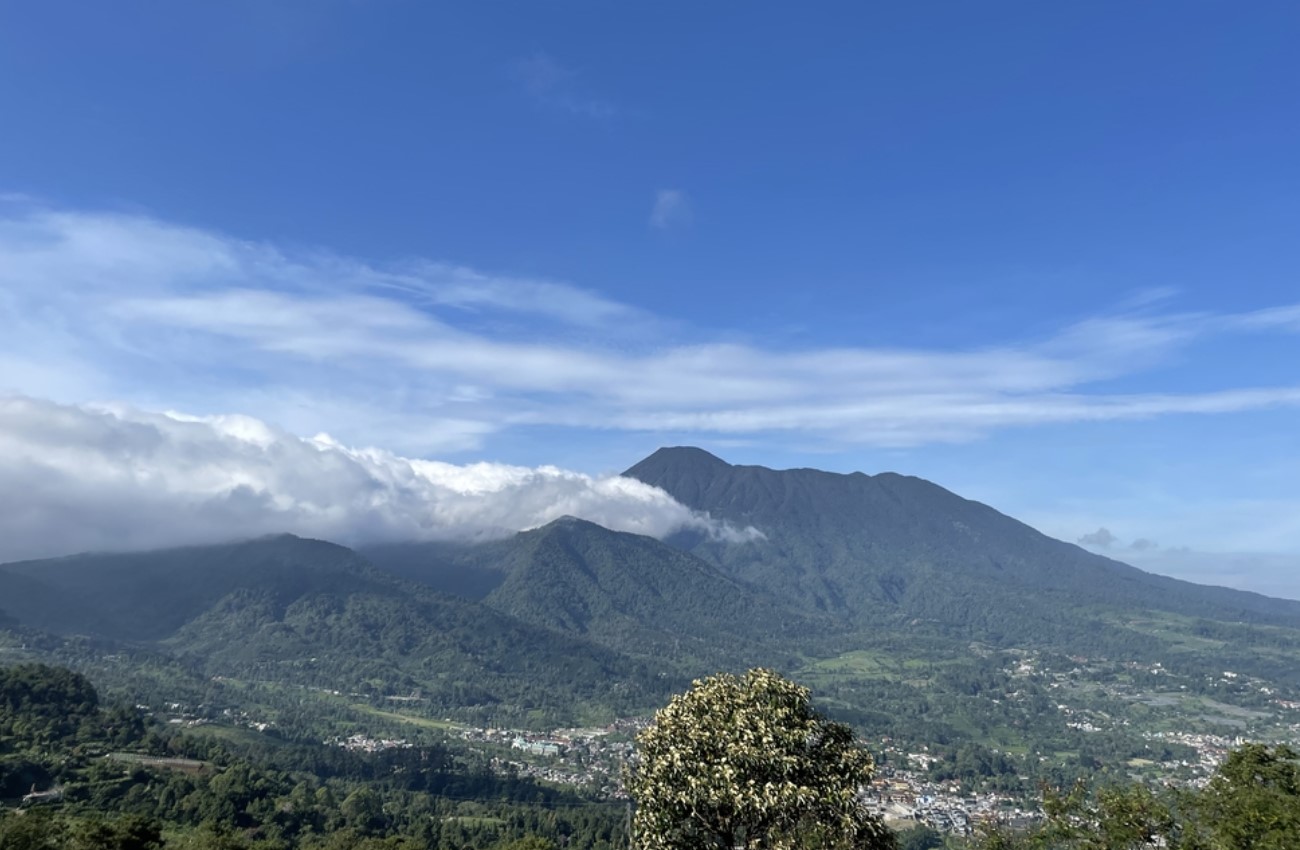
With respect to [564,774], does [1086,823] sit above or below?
above

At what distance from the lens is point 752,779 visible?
1727 centimetres

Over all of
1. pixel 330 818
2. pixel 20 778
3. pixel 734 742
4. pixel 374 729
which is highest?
pixel 734 742

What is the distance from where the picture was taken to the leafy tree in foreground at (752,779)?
55.6 feet

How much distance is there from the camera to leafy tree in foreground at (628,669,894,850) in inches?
667

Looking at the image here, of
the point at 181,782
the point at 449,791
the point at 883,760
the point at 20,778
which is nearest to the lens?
the point at 20,778

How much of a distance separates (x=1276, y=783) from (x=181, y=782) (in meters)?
105

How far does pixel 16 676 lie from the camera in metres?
112

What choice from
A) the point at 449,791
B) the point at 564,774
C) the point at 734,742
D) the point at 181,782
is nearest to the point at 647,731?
the point at 734,742

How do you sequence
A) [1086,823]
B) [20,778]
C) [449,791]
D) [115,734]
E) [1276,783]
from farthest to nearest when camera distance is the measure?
[449,791], [115,734], [20,778], [1276,783], [1086,823]

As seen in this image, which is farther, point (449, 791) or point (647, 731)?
point (449, 791)

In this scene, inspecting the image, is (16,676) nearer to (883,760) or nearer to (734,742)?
(734,742)

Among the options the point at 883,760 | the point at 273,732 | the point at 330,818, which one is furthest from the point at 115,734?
the point at 883,760

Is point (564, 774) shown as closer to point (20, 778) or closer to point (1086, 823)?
point (20, 778)

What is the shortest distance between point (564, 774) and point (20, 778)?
98.4 metres
